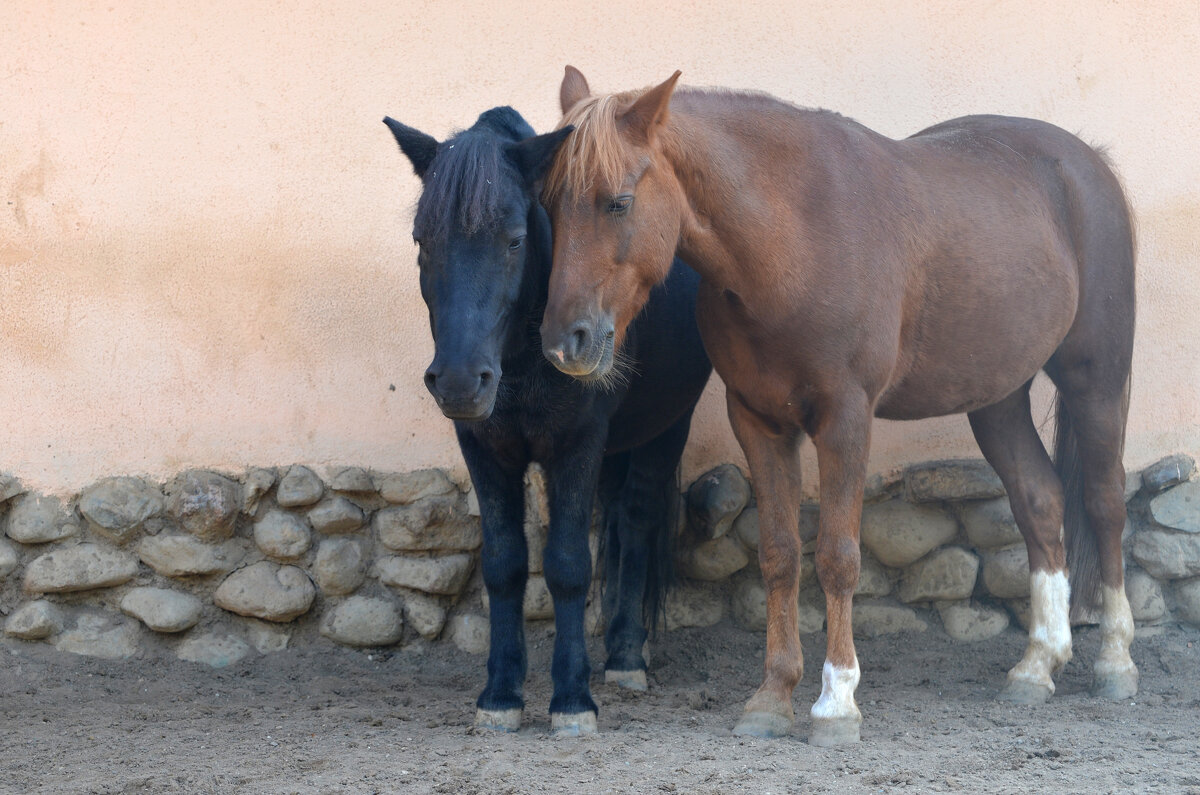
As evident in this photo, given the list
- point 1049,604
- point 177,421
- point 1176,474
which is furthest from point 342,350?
point 1176,474

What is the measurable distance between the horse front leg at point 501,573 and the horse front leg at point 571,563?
0.11 m

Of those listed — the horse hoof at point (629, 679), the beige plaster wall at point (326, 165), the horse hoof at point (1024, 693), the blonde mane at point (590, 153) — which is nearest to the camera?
the blonde mane at point (590, 153)

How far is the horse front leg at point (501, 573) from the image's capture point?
3.57m

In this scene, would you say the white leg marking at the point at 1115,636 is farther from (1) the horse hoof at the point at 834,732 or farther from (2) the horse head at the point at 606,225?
(2) the horse head at the point at 606,225

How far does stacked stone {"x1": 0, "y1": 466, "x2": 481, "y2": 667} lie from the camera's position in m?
4.36

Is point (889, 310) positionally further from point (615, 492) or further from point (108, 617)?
point (108, 617)

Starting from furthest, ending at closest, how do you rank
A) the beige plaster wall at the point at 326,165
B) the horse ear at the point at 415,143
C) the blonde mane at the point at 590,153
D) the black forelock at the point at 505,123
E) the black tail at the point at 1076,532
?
the beige plaster wall at the point at 326,165 → the black tail at the point at 1076,532 → the black forelock at the point at 505,123 → the horse ear at the point at 415,143 → the blonde mane at the point at 590,153

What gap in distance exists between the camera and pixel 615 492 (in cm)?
454

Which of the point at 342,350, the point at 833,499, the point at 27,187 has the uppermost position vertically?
the point at 27,187

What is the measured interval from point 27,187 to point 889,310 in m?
3.33

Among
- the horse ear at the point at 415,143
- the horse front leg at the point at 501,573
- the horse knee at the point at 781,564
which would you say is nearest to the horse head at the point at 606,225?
the horse ear at the point at 415,143

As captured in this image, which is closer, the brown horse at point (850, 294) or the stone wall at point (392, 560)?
the brown horse at point (850, 294)

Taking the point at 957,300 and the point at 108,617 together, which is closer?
the point at 957,300

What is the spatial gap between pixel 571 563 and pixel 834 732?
95cm
